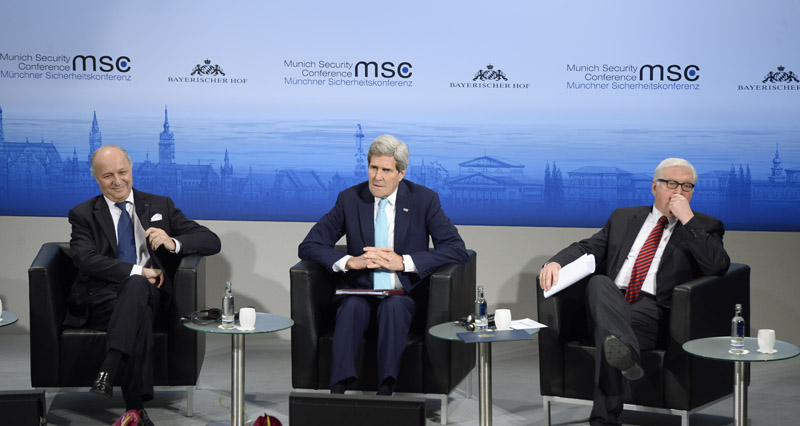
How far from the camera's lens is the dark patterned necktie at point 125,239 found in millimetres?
4828

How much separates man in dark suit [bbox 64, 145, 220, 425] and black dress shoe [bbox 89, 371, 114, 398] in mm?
37

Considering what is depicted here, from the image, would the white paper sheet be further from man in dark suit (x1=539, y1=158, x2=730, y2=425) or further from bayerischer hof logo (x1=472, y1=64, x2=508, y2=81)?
bayerischer hof logo (x1=472, y1=64, x2=508, y2=81)

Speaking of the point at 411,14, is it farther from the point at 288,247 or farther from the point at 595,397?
the point at 595,397

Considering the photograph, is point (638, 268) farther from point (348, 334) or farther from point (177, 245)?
point (177, 245)

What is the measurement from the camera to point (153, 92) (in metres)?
6.16

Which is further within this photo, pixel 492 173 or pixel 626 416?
pixel 492 173

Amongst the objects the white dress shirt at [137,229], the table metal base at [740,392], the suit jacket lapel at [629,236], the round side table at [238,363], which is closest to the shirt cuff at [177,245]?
the white dress shirt at [137,229]

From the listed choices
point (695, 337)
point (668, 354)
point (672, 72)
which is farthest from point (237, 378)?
point (672, 72)

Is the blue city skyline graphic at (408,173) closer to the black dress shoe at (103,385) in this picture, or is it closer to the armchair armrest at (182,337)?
the armchair armrest at (182,337)

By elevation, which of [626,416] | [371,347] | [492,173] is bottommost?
[626,416]

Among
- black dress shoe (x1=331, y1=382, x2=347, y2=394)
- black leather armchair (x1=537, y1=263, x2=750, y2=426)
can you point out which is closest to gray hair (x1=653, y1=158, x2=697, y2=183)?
black leather armchair (x1=537, y1=263, x2=750, y2=426)

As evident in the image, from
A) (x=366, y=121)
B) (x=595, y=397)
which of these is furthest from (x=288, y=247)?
(x=595, y=397)

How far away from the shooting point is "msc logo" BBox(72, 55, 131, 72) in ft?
20.2

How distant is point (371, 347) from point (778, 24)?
9.97 feet
